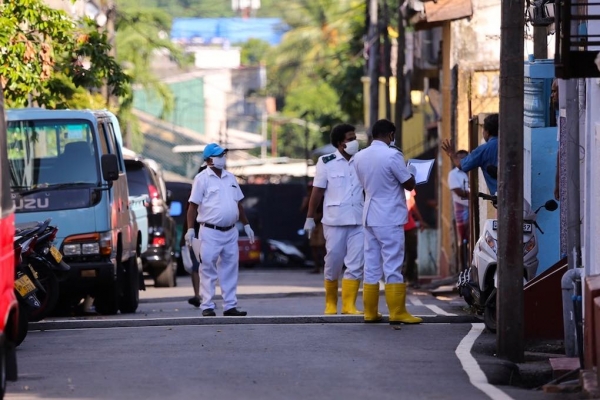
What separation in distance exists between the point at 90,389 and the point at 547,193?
658 centimetres

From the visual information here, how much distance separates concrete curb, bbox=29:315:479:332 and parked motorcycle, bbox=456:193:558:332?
0.69 m

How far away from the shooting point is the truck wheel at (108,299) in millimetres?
16438

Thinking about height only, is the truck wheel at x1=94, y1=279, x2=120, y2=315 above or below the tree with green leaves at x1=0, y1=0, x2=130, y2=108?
below

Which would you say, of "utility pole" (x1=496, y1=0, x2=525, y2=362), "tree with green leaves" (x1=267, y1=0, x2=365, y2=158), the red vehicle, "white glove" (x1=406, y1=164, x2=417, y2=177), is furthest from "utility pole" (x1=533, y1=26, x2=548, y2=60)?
"tree with green leaves" (x1=267, y1=0, x2=365, y2=158)

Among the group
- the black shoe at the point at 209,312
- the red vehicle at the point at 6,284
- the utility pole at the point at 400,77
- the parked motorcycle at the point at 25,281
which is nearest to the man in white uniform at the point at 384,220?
the black shoe at the point at 209,312

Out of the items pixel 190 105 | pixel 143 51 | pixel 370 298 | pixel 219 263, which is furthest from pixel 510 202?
pixel 190 105

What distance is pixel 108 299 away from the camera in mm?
16672

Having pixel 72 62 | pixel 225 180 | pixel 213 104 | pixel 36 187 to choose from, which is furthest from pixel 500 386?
pixel 213 104

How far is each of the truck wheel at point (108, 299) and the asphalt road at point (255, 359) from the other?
109 cm

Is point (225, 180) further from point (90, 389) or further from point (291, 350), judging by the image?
point (90, 389)

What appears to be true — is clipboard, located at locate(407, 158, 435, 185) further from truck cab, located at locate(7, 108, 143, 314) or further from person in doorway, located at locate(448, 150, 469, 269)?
person in doorway, located at locate(448, 150, 469, 269)

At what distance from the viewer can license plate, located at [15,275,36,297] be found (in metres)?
13.6

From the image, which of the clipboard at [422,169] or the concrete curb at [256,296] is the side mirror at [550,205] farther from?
the concrete curb at [256,296]

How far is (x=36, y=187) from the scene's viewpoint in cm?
1600
